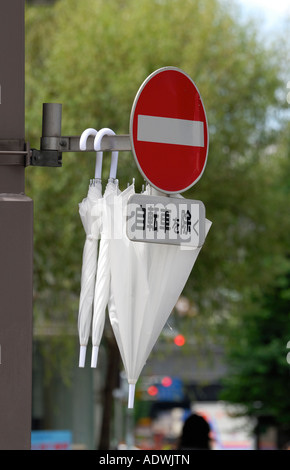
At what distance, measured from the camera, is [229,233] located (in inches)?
710

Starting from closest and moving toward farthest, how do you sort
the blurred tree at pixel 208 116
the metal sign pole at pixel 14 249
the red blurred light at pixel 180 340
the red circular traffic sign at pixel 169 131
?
the metal sign pole at pixel 14 249
the red circular traffic sign at pixel 169 131
the blurred tree at pixel 208 116
the red blurred light at pixel 180 340

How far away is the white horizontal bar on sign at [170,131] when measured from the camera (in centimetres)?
412

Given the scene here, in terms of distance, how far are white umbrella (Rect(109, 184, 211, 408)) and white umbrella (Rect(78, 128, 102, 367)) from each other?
0.11 meters

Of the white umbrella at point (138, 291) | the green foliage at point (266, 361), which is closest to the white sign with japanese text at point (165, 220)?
the white umbrella at point (138, 291)

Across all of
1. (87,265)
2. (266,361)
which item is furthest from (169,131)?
(266,361)

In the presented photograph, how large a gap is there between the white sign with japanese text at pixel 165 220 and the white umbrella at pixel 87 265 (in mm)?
305

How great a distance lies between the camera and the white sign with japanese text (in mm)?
3998

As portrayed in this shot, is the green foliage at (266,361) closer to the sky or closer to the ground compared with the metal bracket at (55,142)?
closer to the sky

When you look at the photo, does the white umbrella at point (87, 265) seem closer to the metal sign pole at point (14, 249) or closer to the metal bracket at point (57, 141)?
the metal bracket at point (57, 141)

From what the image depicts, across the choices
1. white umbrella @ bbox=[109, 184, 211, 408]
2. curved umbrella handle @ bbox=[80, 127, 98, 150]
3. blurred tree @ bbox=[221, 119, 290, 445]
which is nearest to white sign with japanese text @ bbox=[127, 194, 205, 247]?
white umbrella @ bbox=[109, 184, 211, 408]

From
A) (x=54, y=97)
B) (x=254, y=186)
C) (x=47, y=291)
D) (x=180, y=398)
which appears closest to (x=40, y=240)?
(x=47, y=291)

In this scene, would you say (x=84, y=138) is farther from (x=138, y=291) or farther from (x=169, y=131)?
(x=138, y=291)

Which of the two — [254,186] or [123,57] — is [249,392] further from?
[123,57]

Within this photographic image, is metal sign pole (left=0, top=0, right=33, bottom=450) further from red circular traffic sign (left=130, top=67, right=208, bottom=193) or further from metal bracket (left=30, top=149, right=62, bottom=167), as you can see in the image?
red circular traffic sign (left=130, top=67, right=208, bottom=193)
